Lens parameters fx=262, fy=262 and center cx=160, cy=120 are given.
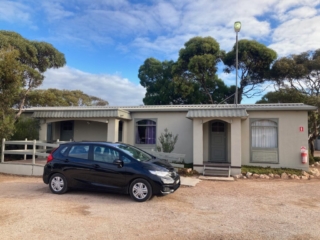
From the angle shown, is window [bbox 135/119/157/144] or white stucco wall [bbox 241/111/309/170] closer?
white stucco wall [bbox 241/111/309/170]

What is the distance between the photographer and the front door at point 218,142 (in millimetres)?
13281

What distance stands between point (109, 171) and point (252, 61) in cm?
1965

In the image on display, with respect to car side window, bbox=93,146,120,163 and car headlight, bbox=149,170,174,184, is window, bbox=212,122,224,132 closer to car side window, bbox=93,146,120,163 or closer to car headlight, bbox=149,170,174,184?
car headlight, bbox=149,170,174,184

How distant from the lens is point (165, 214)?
569 cm

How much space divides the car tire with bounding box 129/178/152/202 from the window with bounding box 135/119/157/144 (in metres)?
7.44

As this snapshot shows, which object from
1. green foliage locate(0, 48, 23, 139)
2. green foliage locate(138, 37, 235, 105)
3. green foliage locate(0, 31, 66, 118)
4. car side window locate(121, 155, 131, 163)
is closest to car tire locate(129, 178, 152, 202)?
car side window locate(121, 155, 131, 163)

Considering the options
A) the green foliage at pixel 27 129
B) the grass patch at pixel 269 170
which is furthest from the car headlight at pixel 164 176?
the green foliage at pixel 27 129

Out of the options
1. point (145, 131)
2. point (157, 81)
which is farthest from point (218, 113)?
point (157, 81)

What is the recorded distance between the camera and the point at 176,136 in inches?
521

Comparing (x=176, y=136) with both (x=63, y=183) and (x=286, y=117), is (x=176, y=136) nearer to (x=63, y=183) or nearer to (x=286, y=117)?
(x=286, y=117)

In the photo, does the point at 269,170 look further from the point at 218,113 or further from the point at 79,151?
the point at 79,151

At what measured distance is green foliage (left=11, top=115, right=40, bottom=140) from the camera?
13930 mm

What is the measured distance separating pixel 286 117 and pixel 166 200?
27.2 ft

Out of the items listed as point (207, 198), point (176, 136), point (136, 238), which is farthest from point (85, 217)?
point (176, 136)
